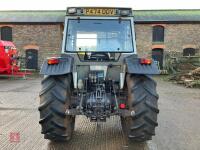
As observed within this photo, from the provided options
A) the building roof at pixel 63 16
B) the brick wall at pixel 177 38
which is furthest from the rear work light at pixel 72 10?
the building roof at pixel 63 16

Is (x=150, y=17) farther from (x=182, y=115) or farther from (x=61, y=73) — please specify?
(x=61, y=73)

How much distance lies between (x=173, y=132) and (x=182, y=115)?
248cm

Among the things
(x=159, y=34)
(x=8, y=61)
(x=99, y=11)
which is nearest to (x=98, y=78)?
(x=99, y=11)

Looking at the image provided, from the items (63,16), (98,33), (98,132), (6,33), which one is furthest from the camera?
(63,16)

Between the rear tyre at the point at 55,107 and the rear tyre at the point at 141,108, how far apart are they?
1.18m

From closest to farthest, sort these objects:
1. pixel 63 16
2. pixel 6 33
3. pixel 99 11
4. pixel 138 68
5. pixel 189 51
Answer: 1. pixel 138 68
2. pixel 99 11
3. pixel 189 51
4. pixel 6 33
5. pixel 63 16

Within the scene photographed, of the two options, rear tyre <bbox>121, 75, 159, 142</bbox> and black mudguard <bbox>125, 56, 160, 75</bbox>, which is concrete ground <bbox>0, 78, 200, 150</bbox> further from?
black mudguard <bbox>125, 56, 160, 75</bbox>

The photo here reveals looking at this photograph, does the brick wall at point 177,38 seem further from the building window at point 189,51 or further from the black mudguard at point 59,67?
the black mudguard at point 59,67

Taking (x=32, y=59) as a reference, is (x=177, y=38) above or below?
above

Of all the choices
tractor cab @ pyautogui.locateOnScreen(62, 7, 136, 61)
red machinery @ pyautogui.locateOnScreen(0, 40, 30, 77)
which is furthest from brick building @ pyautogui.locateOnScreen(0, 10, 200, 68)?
tractor cab @ pyautogui.locateOnScreen(62, 7, 136, 61)

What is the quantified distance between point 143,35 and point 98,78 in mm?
26691

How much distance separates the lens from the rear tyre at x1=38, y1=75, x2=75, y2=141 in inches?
254

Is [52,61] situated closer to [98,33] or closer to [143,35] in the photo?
[98,33]

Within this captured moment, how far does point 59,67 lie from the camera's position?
21.6 feet
